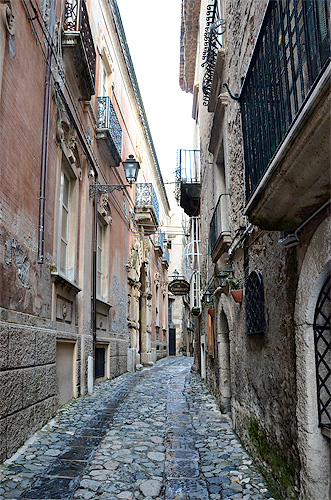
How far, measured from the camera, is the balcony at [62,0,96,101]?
7.43 meters

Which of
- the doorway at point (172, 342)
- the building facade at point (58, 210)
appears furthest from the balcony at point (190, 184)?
the doorway at point (172, 342)

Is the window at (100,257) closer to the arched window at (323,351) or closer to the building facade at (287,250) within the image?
the building facade at (287,250)

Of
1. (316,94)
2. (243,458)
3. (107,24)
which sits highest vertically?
(107,24)

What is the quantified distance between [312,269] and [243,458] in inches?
102

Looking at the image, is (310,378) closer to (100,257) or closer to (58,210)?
(58,210)

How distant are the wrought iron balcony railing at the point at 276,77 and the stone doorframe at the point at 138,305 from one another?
37.1 ft

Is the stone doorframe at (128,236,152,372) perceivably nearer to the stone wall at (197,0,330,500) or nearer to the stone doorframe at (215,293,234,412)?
the stone doorframe at (215,293,234,412)

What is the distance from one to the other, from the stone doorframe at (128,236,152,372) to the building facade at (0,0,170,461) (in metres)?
0.96

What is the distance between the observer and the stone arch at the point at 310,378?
9.02 feet

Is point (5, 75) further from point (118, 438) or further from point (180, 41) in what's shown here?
point (180, 41)

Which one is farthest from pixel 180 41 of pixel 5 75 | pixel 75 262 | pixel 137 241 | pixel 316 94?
pixel 316 94

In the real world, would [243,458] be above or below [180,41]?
below

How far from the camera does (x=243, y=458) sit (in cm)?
453

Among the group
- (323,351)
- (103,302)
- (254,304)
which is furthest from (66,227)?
(323,351)
